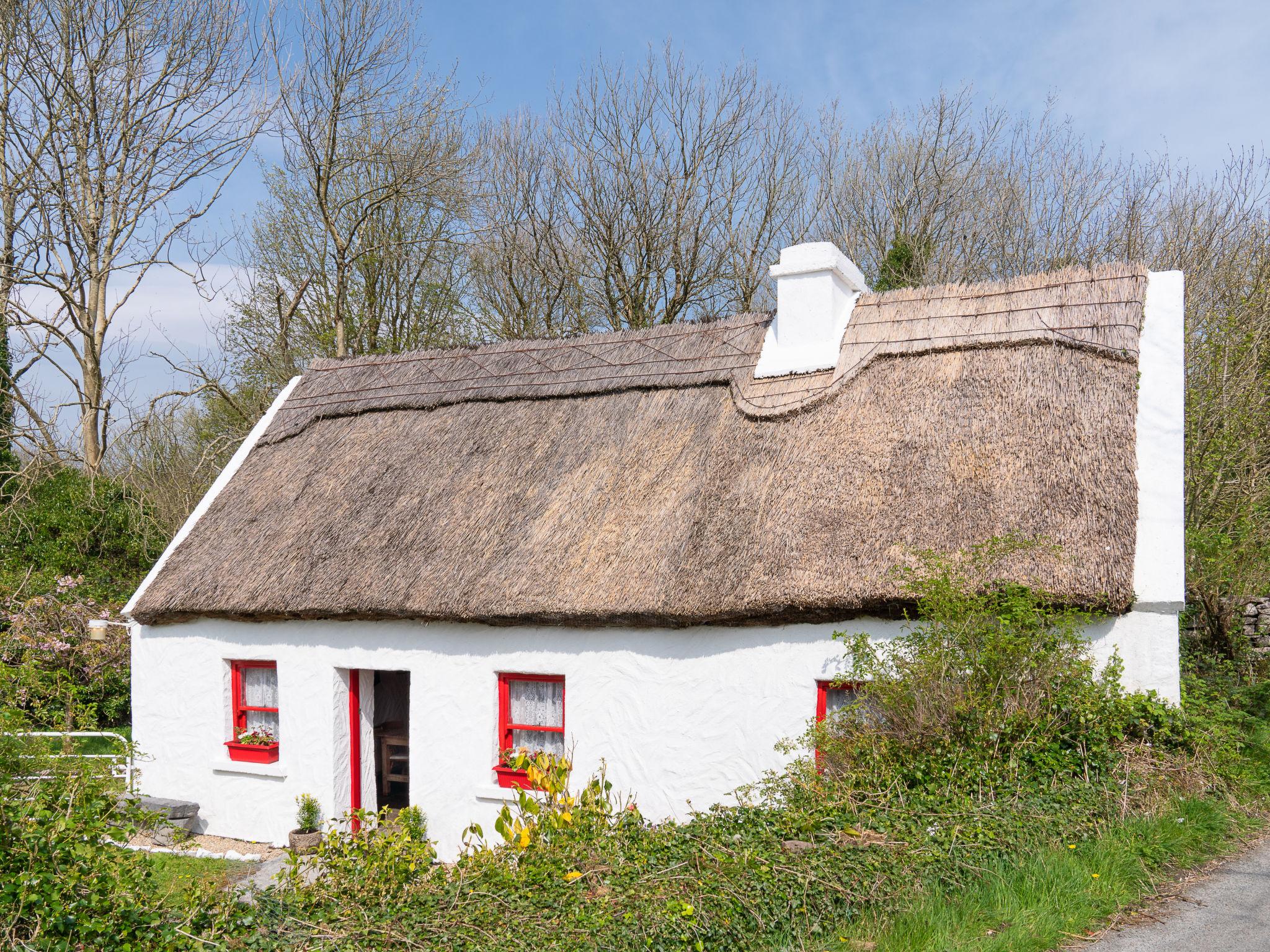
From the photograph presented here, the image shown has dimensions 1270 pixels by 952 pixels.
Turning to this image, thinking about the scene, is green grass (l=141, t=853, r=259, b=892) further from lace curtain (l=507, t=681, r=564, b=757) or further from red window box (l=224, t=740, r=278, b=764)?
lace curtain (l=507, t=681, r=564, b=757)

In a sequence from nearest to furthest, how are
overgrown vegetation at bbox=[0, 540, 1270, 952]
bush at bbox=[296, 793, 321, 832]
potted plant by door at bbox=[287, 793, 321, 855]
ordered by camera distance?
overgrown vegetation at bbox=[0, 540, 1270, 952] < potted plant by door at bbox=[287, 793, 321, 855] < bush at bbox=[296, 793, 321, 832]

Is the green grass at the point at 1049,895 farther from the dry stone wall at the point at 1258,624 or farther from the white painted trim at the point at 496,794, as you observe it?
the dry stone wall at the point at 1258,624

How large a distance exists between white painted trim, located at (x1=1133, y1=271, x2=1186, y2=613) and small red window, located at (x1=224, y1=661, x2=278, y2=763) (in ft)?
29.2

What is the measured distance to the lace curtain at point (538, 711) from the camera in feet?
31.8

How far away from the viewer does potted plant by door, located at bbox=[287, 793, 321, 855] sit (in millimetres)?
10086

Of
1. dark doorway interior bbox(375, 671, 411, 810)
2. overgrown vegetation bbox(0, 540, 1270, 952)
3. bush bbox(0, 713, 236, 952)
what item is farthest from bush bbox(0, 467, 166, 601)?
bush bbox(0, 713, 236, 952)

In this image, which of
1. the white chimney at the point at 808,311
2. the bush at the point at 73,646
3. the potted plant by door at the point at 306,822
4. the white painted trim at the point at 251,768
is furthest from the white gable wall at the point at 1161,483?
the bush at the point at 73,646

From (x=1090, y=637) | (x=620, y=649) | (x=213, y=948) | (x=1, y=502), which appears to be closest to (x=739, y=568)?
(x=620, y=649)

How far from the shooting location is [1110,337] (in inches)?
359

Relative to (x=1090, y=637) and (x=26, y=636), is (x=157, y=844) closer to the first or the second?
(x=26, y=636)

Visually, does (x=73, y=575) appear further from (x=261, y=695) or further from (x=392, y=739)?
(x=392, y=739)

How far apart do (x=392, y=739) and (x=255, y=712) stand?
63.2 inches

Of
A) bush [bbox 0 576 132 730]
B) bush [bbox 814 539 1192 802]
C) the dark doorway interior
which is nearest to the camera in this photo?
bush [bbox 814 539 1192 802]

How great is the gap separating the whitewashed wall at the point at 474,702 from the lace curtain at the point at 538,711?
23 cm
